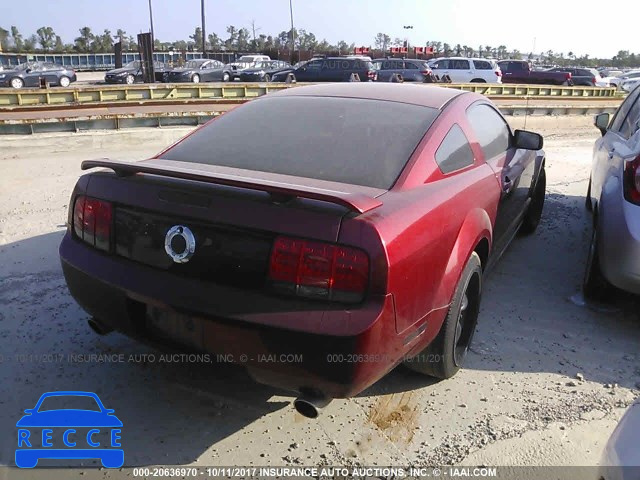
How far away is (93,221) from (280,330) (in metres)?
1.11

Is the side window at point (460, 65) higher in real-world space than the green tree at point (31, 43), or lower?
lower

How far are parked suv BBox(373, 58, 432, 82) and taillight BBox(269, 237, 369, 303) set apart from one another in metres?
21.2

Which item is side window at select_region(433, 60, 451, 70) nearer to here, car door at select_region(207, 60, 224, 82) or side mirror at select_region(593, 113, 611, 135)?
car door at select_region(207, 60, 224, 82)

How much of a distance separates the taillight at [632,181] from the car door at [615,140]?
1.58 ft

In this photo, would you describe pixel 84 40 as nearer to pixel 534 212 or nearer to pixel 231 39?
pixel 231 39

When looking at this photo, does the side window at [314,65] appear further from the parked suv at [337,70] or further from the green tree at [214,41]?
the green tree at [214,41]

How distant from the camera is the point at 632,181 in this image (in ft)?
11.2

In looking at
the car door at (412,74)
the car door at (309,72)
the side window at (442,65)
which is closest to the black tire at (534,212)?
the car door at (412,74)

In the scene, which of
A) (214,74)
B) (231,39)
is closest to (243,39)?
(231,39)

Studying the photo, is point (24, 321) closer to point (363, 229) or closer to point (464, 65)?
point (363, 229)

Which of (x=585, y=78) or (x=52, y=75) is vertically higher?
(x=52, y=75)

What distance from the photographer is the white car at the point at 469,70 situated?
24875mm

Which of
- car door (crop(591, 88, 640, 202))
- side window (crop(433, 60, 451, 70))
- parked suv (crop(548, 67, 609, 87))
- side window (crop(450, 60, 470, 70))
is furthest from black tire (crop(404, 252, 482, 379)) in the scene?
parked suv (crop(548, 67, 609, 87))

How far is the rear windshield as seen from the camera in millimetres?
2631
